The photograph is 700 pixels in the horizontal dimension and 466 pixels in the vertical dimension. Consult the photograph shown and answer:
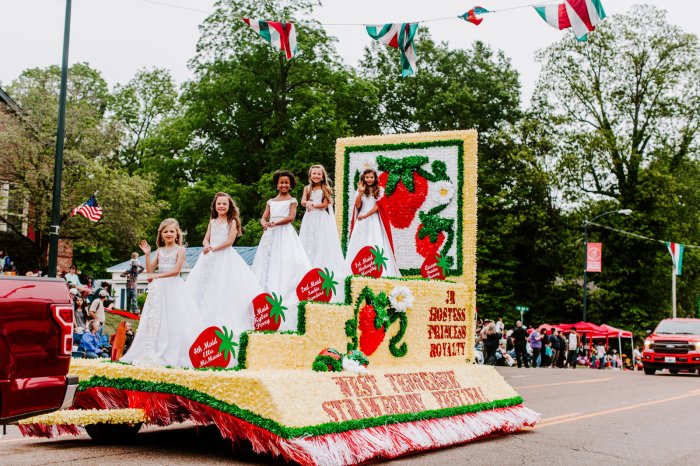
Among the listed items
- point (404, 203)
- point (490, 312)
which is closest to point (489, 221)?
point (490, 312)

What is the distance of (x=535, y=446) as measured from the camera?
939cm

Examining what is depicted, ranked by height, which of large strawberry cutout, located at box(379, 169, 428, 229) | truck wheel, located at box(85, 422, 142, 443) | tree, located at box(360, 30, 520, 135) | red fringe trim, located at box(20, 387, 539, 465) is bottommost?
truck wheel, located at box(85, 422, 142, 443)

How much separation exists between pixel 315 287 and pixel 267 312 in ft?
2.92

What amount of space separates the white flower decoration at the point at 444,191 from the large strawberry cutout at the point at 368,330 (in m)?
2.94

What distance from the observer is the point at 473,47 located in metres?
48.7

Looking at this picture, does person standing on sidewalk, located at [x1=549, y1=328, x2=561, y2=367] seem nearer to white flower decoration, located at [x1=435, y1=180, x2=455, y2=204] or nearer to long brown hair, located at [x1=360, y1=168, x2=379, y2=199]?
white flower decoration, located at [x1=435, y1=180, x2=455, y2=204]

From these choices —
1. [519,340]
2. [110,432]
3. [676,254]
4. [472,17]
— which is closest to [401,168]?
[472,17]

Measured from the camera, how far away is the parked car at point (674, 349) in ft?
82.8

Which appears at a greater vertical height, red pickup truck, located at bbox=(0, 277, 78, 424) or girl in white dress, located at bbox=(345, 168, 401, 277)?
girl in white dress, located at bbox=(345, 168, 401, 277)

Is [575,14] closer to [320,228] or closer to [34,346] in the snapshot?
[320,228]

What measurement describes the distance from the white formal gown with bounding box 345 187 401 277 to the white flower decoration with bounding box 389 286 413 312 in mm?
1425

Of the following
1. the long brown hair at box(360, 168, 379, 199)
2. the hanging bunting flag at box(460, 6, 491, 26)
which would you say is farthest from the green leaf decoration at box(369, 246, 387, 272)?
the hanging bunting flag at box(460, 6, 491, 26)

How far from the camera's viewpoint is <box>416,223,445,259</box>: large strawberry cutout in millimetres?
11891

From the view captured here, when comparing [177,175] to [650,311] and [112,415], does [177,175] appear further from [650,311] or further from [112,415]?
[112,415]
